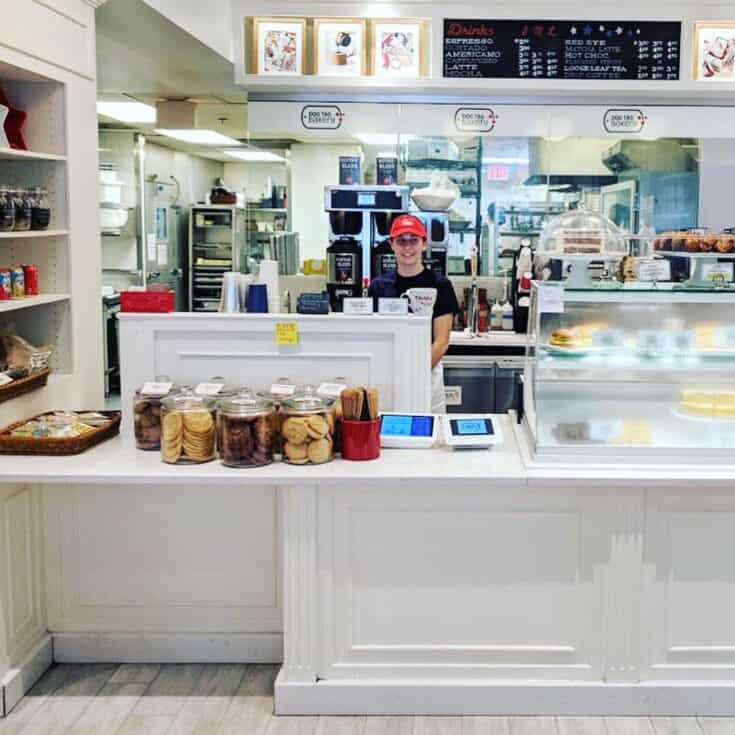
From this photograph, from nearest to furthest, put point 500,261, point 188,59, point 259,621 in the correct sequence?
1. point 259,621
2. point 188,59
3. point 500,261

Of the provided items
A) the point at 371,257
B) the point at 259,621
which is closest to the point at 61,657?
the point at 259,621

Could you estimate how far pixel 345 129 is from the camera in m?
6.46

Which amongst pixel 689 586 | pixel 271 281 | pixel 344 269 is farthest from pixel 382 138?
pixel 689 586

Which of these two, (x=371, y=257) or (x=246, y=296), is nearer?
(x=246, y=296)

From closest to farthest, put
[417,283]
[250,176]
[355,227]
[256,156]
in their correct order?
[417,283] → [355,227] → [256,156] → [250,176]

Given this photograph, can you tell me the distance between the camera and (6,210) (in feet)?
11.4

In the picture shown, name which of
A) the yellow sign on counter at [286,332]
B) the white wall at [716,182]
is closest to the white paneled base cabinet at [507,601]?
the yellow sign on counter at [286,332]

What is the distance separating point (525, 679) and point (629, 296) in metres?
1.27

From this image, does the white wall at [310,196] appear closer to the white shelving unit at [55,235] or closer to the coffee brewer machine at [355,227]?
the coffee brewer machine at [355,227]

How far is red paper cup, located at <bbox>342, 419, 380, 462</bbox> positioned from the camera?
3.16 m

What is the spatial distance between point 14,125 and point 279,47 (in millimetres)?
2729

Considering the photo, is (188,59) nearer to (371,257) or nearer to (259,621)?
(371,257)

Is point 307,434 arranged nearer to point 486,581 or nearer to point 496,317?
point 486,581

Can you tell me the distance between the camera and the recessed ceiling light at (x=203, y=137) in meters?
9.24
